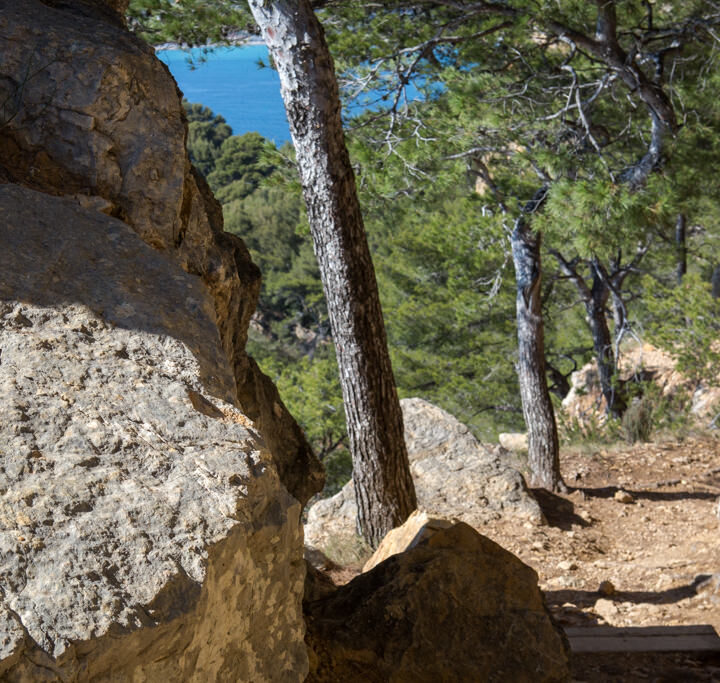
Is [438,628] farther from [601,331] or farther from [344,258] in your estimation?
[601,331]

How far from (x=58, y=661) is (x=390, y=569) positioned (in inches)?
67.0

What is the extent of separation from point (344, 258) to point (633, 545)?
3402 millimetres

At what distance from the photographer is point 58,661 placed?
1.32 meters

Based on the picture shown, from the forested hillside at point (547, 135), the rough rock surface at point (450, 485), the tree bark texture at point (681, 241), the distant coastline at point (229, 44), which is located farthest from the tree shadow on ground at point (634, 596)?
the tree bark texture at point (681, 241)

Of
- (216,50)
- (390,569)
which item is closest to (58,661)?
(390,569)

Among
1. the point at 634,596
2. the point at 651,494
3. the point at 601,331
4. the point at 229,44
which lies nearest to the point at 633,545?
the point at 651,494

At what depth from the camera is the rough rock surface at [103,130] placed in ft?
8.70

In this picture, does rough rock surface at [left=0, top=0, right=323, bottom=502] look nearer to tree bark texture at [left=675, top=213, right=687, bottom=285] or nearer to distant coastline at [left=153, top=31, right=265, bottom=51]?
distant coastline at [left=153, top=31, right=265, bottom=51]

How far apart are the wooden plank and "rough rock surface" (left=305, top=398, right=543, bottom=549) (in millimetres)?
2562

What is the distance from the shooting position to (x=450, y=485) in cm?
696

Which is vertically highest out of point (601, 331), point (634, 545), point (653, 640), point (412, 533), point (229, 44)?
point (229, 44)

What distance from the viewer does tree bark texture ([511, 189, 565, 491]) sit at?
317 inches

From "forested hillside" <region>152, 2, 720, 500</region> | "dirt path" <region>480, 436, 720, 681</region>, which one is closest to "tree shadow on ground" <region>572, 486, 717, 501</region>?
"dirt path" <region>480, 436, 720, 681</region>

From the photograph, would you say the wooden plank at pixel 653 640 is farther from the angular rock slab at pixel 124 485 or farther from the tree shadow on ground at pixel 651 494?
the tree shadow on ground at pixel 651 494
